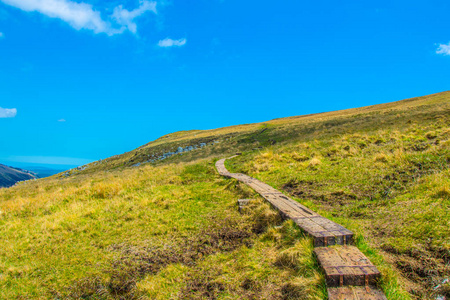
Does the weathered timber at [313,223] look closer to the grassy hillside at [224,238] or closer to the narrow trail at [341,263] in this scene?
the narrow trail at [341,263]

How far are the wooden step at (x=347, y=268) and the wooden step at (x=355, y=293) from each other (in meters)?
0.07

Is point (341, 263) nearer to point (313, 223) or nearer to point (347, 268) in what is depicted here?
point (347, 268)

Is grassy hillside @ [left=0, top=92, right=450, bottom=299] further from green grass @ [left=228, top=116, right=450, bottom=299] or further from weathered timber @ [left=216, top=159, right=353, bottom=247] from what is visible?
weathered timber @ [left=216, top=159, right=353, bottom=247]

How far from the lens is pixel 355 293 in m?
3.71

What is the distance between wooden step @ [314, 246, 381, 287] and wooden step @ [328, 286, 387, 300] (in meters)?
0.07

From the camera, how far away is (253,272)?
4.98 metres

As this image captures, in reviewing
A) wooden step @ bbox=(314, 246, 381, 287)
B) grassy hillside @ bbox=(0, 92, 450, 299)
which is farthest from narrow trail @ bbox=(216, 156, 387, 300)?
grassy hillside @ bbox=(0, 92, 450, 299)

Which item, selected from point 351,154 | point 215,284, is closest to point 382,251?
point 215,284

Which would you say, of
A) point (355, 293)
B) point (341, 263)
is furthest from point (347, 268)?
point (355, 293)

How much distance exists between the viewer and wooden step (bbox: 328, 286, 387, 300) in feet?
11.9

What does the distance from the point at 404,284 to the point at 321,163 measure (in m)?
9.80

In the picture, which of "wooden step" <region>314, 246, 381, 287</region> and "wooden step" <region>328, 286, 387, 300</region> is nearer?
"wooden step" <region>328, 286, 387, 300</region>

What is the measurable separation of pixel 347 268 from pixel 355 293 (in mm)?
415

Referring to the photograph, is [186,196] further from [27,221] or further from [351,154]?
[351,154]
